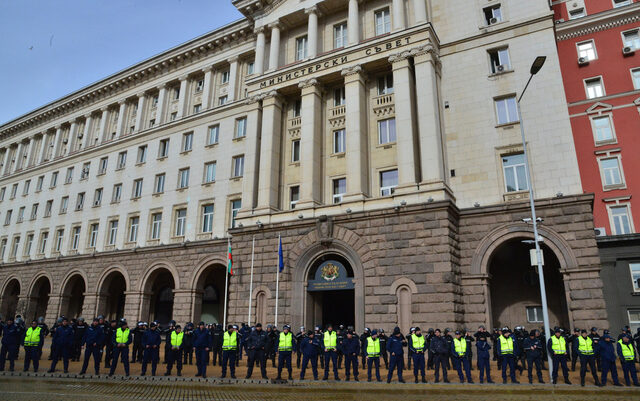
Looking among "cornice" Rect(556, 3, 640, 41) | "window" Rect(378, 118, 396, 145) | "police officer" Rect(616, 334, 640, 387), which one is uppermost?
"cornice" Rect(556, 3, 640, 41)

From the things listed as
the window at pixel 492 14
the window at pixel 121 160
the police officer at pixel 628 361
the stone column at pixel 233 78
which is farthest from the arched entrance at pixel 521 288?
the window at pixel 121 160

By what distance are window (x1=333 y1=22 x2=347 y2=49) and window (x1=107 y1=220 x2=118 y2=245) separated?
24532 mm

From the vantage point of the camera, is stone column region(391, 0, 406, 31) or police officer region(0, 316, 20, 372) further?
stone column region(391, 0, 406, 31)

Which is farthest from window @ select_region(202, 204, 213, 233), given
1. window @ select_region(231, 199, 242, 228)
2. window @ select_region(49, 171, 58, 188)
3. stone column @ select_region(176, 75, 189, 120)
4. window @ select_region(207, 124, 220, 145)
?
window @ select_region(49, 171, 58, 188)

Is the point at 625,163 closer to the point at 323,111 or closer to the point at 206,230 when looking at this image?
the point at 323,111

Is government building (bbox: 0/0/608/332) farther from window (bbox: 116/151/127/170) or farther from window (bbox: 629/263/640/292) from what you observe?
window (bbox: 629/263/640/292)

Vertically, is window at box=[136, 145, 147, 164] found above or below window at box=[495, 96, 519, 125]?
above

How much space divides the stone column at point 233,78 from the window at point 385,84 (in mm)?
13272

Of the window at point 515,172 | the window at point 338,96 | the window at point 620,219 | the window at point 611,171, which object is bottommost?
the window at point 620,219

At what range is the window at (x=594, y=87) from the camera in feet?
101

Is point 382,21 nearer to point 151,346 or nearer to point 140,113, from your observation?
point 151,346

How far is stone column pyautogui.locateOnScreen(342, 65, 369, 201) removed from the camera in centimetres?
2570

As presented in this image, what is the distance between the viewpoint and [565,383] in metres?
15.0

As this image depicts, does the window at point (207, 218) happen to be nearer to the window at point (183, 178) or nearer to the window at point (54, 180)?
the window at point (183, 178)
